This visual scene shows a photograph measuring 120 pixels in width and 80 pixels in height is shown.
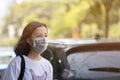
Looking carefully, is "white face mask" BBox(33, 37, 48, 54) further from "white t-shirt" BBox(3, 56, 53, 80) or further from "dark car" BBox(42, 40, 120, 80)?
"dark car" BBox(42, 40, 120, 80)

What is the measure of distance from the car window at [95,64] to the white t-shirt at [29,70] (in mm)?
1430

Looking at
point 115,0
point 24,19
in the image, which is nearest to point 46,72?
point 115,0

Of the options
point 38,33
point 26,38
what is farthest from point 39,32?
point 26,38

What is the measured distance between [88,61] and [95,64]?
0.34ft

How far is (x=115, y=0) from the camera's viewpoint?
7.68 m

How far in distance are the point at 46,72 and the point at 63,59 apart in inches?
62.7

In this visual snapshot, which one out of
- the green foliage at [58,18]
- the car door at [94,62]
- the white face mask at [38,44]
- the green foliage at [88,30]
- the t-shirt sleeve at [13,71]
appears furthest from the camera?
the green foliage at [88,30]

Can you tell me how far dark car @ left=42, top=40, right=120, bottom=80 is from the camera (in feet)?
14.0

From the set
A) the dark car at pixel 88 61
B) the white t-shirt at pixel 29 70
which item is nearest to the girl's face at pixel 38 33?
the white t-shirt at pixel 29 70

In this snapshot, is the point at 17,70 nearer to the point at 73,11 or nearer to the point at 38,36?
the point at 38,36

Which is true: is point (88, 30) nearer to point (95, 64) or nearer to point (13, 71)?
point (95, 64)

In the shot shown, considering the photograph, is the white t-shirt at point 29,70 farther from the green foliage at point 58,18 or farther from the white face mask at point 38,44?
the green foliage at point 58,18

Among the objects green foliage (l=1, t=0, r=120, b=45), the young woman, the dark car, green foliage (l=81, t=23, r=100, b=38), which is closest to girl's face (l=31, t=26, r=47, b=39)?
the young woman

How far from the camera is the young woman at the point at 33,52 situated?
9.18ft
